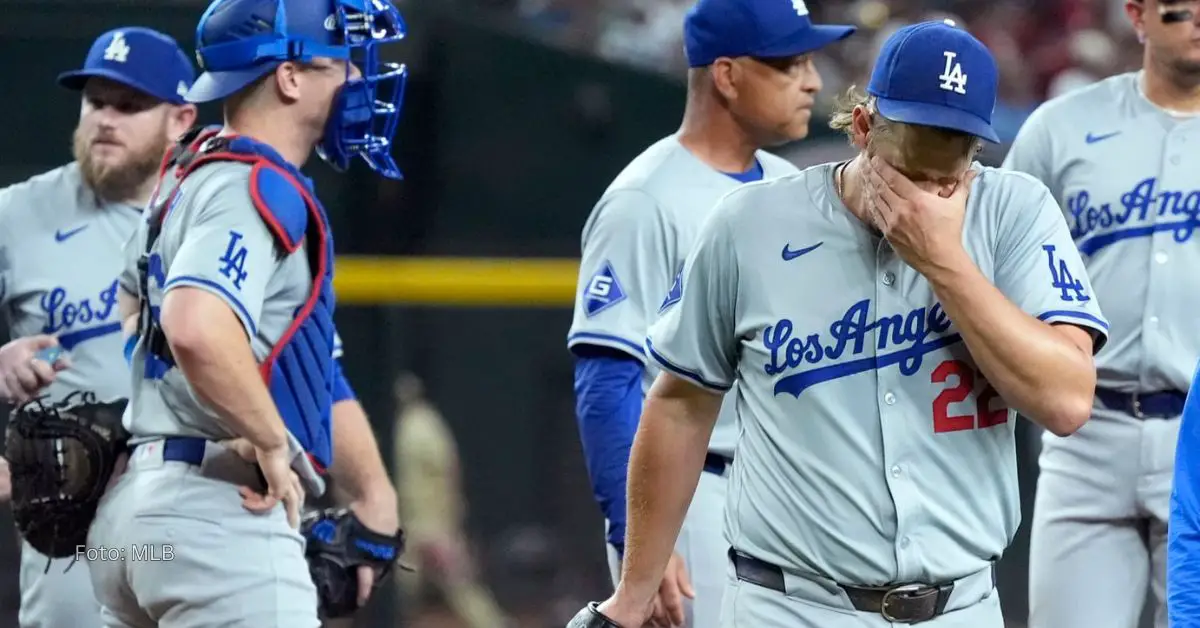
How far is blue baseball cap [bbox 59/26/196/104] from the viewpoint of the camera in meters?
4.35

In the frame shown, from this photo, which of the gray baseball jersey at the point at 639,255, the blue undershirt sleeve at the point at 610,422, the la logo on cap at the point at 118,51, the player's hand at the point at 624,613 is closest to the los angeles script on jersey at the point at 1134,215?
the gray baseball jersey at the point at 639,255

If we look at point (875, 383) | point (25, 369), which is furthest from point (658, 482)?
point (25, 369)

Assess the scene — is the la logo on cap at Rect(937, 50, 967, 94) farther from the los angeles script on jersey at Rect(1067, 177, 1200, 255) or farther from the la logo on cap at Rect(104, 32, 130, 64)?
the la logo on cap at Rect(104, 32, 130, 64)

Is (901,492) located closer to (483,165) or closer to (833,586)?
(833,586)

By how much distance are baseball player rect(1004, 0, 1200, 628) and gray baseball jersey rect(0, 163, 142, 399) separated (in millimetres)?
2405

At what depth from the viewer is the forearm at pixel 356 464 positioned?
12.8 ft

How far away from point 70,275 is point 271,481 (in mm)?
1522

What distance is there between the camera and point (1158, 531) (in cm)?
375

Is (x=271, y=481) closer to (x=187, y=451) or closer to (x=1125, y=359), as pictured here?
(x=187, y=451)

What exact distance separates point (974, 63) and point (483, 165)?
5.56 metres

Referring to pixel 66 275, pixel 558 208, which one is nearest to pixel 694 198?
pixel 66 275

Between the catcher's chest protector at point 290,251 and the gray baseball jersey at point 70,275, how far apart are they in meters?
1.07

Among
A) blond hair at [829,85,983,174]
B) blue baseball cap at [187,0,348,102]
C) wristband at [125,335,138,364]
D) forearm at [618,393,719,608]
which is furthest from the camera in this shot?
wristband at [125,335,138,364]

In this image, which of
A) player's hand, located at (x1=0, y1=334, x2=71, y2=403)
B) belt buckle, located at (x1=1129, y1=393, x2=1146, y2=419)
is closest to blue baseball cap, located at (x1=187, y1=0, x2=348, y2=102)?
player's hand, located at (x1=0, y1=334, x2=71, y2=403)
